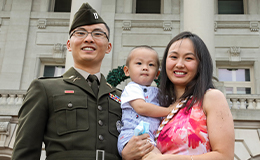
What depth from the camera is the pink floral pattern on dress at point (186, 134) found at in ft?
8.70

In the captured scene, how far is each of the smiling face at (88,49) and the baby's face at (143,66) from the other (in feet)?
1.18

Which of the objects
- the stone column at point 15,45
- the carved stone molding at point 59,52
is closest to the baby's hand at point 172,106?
the carved stone molding at point 59,52

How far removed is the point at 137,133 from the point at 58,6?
16355 mm

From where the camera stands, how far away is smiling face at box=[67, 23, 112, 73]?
316 centimetres

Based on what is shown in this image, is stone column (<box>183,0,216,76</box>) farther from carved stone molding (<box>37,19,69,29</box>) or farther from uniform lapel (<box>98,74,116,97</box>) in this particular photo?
uniform lapel (<box>98,74,116,97</box>)

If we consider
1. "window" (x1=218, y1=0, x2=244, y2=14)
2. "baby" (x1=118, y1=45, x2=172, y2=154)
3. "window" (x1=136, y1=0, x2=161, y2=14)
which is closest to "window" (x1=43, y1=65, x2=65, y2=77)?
"window" (x1=136, y1=0, x2=161, y2=14)

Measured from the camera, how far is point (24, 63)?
16375 mm

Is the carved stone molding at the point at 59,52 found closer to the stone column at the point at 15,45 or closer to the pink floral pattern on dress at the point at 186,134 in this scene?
the stone column at the point at 15,45

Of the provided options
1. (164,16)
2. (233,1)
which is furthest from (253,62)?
(164,16)

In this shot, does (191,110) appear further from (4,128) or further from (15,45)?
(15,45)

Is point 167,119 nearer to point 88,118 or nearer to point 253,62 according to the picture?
point 88,118

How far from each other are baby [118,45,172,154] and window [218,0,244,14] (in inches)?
587

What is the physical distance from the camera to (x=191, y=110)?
2793 mm

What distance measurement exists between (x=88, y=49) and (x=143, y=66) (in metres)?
0.61
